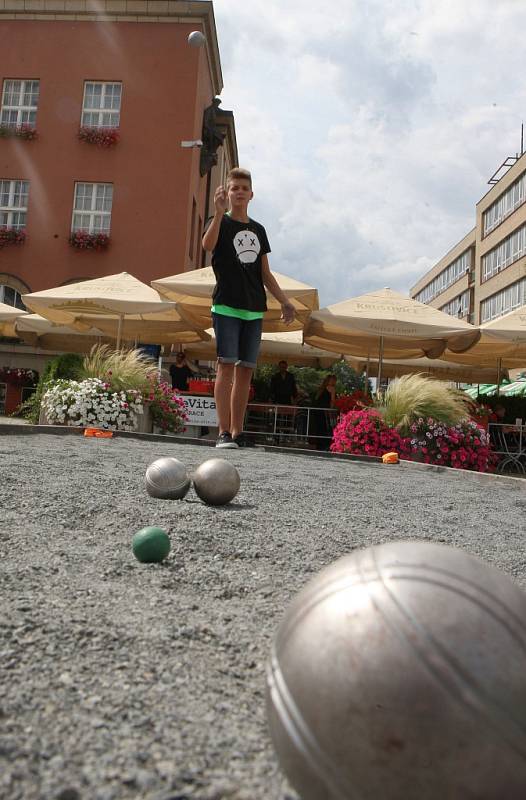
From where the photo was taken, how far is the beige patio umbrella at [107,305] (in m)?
11.3

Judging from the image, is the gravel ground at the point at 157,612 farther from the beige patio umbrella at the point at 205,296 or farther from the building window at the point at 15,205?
the building window at the point at 15,205

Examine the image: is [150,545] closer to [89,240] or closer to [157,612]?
[157,612]

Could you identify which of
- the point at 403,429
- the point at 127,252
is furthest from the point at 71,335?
the point at 403,429

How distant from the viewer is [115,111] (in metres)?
22.8

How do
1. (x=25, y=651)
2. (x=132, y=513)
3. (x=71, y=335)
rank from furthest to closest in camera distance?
(x=71, y=335), (x=132, y=513), (x=25, y=651)

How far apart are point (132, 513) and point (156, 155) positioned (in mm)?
20926

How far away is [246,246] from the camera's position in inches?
267

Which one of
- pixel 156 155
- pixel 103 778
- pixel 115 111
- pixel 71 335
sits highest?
pixel 115 111

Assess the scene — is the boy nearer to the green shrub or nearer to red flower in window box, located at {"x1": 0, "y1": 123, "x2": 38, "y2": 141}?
the green shrub

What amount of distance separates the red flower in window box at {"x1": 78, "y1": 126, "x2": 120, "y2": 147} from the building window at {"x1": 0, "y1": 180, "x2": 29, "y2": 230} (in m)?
2.52

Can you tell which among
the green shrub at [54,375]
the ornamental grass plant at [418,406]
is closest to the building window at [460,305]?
the green shrub at [54,375]

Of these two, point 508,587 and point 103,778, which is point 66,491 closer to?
point 103,778

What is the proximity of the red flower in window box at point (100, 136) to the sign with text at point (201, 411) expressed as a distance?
14701mm

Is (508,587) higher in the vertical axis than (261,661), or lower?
higher
